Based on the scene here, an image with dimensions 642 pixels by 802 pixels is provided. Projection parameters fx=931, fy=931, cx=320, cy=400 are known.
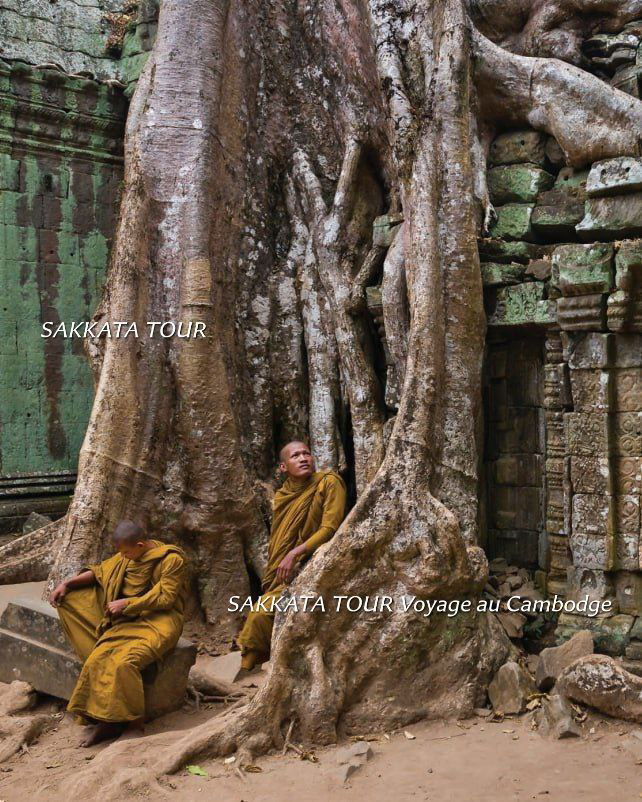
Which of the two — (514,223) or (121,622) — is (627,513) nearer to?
(514,223)

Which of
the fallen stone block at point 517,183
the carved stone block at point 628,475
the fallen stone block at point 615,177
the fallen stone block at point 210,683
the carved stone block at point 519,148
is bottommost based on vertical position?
the fallen stone block at point 210,683

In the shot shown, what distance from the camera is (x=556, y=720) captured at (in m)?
4.26

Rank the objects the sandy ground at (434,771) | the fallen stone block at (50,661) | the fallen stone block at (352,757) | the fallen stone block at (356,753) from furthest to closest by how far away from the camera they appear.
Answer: the fallen stone block at (50,661) < the fallen stone block at (356,753) < the fallen stone block at (352,757) < the sandy ground at (434,771)

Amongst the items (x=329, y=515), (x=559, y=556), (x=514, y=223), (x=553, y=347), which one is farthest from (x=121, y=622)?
(x=514, y=223)

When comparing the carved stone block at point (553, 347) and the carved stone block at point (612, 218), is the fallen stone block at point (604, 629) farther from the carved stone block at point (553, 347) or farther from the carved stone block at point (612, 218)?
the carved stone block at point (612, 218)

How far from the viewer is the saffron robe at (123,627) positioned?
14.2ft

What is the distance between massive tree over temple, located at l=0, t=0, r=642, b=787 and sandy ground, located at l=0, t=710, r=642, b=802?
0.28 metres

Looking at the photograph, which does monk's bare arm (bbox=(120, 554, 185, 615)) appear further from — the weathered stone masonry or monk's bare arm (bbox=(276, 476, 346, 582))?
the weathered stone masonry

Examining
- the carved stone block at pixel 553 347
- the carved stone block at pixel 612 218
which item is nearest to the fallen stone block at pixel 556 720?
the carved stone block at pixel 553 347

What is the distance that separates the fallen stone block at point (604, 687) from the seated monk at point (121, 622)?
1.92m

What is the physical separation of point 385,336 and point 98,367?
78.0 inches

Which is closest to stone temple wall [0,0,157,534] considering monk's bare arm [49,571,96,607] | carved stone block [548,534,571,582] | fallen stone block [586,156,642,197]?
monk's bare arm [49,571,96,607]

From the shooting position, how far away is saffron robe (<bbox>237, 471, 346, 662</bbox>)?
5.04 m

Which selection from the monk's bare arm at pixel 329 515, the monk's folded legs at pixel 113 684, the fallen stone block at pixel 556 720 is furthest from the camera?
the monk's bare arm at pixel 329 515
